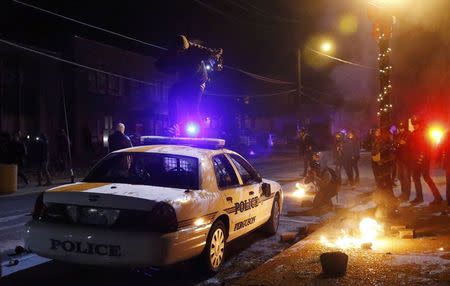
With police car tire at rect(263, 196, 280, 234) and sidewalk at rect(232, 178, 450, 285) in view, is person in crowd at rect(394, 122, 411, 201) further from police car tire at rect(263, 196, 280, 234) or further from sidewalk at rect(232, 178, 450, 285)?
police car tire at rect(263, 196, 280, 234)

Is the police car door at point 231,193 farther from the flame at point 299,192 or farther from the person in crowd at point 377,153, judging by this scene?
Result: the flame at point 299,192

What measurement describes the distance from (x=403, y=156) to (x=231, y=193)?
18.8ft

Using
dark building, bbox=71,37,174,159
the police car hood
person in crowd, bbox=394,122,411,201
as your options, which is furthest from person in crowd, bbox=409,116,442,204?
dark building, bbox=71,37,174,159

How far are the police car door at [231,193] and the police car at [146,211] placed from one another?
0.04ft

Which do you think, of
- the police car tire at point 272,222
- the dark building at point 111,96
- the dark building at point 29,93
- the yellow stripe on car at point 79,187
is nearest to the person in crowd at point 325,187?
the police car tire at point 272,222

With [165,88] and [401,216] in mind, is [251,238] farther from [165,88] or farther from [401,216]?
[165,88]

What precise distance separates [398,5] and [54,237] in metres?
6.78

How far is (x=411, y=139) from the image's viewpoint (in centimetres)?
1000

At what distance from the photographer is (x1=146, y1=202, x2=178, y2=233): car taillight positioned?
456cm

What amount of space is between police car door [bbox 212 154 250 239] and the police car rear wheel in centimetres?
21

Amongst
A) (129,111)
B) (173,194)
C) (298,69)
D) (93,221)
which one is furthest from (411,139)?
(129,111)

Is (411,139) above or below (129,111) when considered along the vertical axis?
below

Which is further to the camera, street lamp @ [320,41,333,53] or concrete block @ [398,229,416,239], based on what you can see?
street lamp @ [320,41,333,53]

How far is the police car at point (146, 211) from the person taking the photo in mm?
4520
